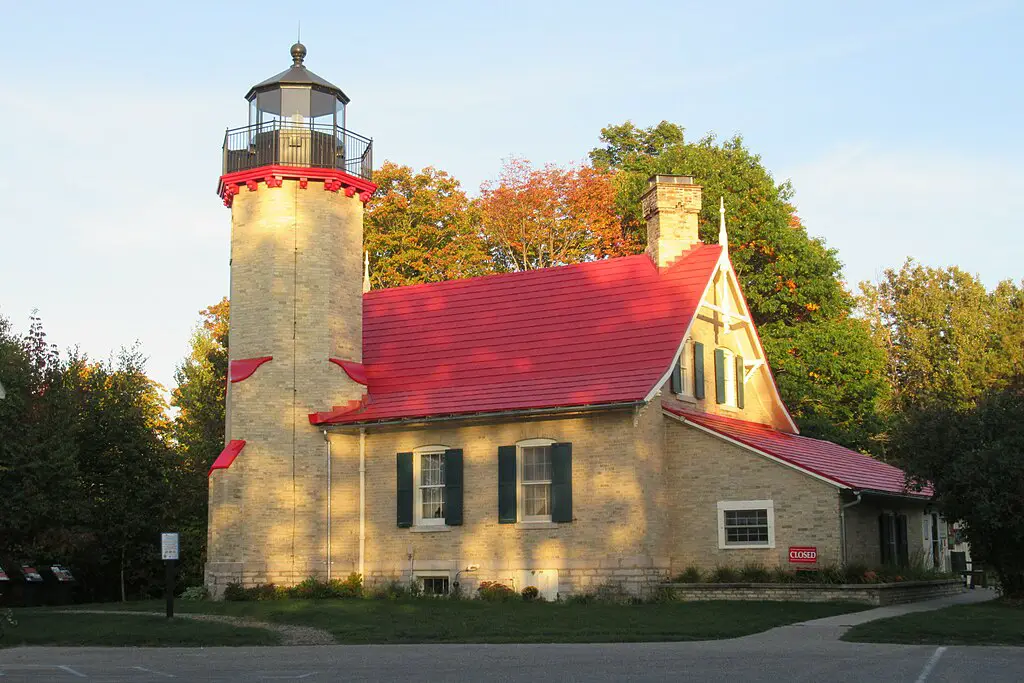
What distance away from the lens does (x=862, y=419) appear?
38500 mm

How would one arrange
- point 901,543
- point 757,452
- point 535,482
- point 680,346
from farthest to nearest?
1. point 901,543
2. point 535,482
3. point 680,346
4. point 757,452

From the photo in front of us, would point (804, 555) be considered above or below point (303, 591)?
above

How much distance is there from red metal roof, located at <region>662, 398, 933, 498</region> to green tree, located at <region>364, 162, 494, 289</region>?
60.1ft

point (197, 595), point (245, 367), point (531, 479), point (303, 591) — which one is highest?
point (245, 367)

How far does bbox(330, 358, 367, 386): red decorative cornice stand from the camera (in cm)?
2814

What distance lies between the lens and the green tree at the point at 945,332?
154ft

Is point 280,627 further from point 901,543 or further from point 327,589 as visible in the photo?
point 901,543

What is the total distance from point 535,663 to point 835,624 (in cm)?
727

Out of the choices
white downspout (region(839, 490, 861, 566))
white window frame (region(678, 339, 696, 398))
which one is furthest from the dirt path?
white window frame (region(678, 339, 696, 398))

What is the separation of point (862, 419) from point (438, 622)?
22823 millimetres

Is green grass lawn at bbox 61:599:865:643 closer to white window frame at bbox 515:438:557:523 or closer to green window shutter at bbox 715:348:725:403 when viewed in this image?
white window frame at bbox 515:438:557:523

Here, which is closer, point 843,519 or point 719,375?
point 843,519

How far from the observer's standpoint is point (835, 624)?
63.2ft

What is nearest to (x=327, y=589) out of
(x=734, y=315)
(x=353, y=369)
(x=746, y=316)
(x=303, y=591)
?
(x=303, y=591)
